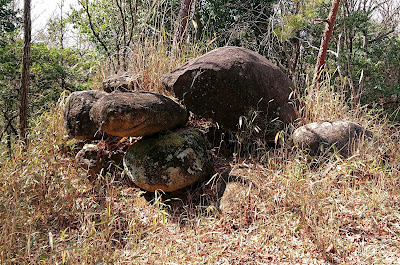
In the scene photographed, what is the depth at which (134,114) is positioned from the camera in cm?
245

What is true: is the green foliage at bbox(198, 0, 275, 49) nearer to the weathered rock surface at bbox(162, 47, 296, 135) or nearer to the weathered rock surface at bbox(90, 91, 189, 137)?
the weathered rock surface at bbox(162, 47, 296, 135)

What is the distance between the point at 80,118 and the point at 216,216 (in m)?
1.61

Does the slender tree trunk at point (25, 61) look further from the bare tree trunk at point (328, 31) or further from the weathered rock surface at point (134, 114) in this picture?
the bare tree trunk at point (328, 31)

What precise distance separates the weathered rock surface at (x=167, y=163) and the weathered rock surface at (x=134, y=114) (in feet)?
0.46

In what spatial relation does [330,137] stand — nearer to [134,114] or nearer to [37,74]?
[134,114]

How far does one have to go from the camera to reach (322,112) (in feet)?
10.8

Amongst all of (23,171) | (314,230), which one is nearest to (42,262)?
(23,171)

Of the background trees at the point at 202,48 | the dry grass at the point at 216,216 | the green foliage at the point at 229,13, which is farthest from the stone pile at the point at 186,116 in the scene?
the green foliage at the point at 229,13

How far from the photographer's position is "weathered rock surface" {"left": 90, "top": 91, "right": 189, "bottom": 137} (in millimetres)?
2420

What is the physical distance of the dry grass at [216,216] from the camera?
1896mm

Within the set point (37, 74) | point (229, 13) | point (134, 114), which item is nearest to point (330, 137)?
point (134, 114)

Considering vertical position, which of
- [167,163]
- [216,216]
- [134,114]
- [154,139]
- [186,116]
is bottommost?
[216,216]

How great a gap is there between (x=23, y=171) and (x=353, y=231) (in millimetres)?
2620

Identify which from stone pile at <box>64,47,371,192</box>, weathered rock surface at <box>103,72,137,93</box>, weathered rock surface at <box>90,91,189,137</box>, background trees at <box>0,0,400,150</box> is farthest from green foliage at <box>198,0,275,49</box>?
weathered rock surface at <box>90,91,189,137</box>
